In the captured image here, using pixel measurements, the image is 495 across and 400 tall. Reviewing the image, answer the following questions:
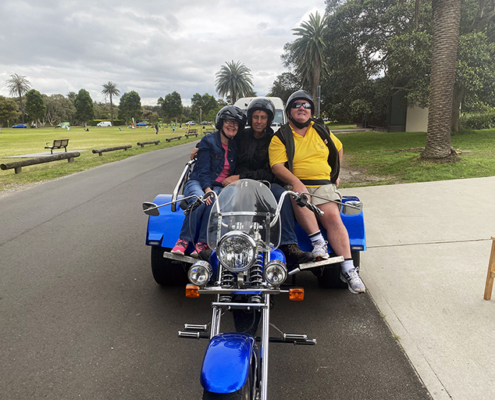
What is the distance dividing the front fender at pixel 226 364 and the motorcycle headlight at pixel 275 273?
372 mm

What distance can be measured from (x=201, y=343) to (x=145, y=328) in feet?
1.85

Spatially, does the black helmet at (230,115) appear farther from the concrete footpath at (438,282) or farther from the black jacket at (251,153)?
the concrete footpath at (438,282)

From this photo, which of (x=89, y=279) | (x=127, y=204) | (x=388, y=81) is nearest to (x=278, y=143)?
(x=89, y=279)

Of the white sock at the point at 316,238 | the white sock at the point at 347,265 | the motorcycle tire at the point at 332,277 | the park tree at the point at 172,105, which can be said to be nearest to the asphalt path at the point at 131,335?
the motorcycle tire at the point at 332,277

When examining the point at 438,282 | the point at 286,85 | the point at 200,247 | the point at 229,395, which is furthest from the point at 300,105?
the point at 286,85

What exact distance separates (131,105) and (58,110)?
2344 cm

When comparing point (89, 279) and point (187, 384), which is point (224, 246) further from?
point (89, 279)

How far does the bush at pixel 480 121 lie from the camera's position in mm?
27484

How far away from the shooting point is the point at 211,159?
4375 mm

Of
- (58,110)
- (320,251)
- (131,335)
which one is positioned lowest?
(131,335)

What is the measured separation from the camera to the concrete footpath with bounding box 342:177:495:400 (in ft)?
9.31

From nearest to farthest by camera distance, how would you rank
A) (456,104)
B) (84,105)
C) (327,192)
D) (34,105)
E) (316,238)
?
(316,238), (327,192), (456,104), (34,105), (84,105)

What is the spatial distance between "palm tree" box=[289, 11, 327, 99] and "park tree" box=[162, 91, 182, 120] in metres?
62.2

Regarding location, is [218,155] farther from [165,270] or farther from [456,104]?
[456,104]
